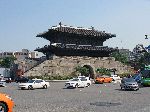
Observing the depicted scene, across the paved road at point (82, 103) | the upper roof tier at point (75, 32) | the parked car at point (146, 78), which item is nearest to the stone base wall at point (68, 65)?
the upper roof tier at point (75, 32)

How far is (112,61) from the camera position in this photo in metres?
77.5

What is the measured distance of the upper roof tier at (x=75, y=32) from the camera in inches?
2803

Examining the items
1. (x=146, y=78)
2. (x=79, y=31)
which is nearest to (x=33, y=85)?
(x=146, y=78)

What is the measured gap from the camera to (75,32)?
73125 millimetres

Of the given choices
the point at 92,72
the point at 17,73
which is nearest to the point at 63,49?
the point at 92,72

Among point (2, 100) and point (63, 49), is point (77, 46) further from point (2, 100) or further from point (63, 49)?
point (2, 100)

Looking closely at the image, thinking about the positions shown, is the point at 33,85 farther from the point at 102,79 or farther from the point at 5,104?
the point at 5,104

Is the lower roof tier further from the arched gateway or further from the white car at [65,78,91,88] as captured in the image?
the white car at [65,78,91,88]

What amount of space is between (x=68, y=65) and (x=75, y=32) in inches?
298

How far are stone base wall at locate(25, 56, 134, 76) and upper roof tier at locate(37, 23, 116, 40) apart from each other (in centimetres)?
524

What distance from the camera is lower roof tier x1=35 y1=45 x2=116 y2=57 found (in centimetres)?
7112

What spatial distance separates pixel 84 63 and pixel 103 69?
16.2 feet

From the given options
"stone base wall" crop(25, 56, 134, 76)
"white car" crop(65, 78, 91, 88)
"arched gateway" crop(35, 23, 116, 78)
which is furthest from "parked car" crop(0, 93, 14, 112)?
"arched gateway" crop(35, 23, 116, 78)

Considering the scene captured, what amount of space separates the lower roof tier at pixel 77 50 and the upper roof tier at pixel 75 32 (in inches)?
111
